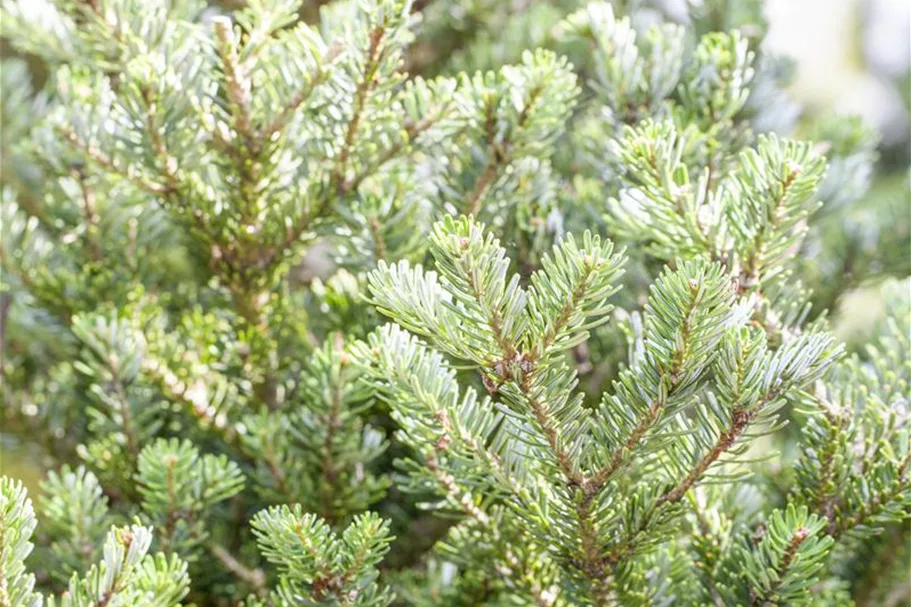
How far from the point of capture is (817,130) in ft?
2.37

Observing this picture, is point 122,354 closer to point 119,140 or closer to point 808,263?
point 119,140

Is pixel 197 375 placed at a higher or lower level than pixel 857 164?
lower

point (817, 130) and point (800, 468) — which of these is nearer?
point (800, 468)

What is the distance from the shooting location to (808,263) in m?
0.66

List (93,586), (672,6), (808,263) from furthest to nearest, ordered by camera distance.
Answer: (672,6) → (808,263) → (93,586)

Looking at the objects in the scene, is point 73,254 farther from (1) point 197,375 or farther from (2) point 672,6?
(2) point 672,6

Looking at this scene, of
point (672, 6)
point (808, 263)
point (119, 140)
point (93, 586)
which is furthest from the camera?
point (672, 6)

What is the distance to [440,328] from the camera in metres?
0.36

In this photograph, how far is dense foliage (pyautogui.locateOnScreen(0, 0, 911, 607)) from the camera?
371mm

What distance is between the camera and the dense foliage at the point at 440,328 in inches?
14.6

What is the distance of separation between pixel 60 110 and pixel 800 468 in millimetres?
477

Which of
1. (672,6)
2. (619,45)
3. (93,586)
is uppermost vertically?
(672,6)

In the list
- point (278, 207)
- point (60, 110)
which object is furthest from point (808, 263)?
point (60, 110)

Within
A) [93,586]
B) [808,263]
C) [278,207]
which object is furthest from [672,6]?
[93,586]
